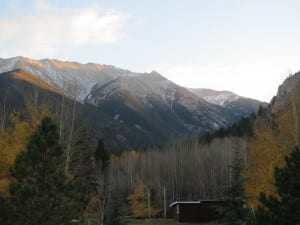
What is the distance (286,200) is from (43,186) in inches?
406

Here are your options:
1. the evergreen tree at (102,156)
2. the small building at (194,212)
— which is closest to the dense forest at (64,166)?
the small building at (194,212)

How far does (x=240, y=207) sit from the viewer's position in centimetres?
3011

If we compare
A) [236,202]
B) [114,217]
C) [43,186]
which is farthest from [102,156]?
[43,186]

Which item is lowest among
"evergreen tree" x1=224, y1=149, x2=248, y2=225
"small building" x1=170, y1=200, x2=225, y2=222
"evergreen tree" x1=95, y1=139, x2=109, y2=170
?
"small building" x1=170, y1=200, x2=225, y2=222

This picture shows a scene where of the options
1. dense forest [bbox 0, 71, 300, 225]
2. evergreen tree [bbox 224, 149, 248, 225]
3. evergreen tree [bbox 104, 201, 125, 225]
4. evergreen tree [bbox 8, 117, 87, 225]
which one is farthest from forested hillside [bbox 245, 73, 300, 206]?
evergreen tree [bbox 8, 117, 87, 225]

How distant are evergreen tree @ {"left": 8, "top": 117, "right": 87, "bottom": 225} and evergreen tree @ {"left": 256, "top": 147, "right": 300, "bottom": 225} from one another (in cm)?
849

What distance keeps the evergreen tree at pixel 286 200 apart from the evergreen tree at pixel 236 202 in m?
14.2

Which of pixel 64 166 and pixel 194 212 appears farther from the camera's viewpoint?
pixel 194 212

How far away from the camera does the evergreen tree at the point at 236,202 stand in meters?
29.8

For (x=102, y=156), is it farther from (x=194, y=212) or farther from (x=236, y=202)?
(x=236, y=202)

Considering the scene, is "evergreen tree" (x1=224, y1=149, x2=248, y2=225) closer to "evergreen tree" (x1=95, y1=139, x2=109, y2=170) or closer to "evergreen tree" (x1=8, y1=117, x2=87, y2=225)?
"evergreen tree" (x1=8, y1=117, x2=87, y2=225)

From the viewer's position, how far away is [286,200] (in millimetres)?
14562

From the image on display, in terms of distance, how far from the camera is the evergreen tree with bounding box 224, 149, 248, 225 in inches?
1174

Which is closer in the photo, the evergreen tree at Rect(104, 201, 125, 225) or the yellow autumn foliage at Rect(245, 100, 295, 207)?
the yellow autumn foliage at Rect(245, 100, 295, 207)
